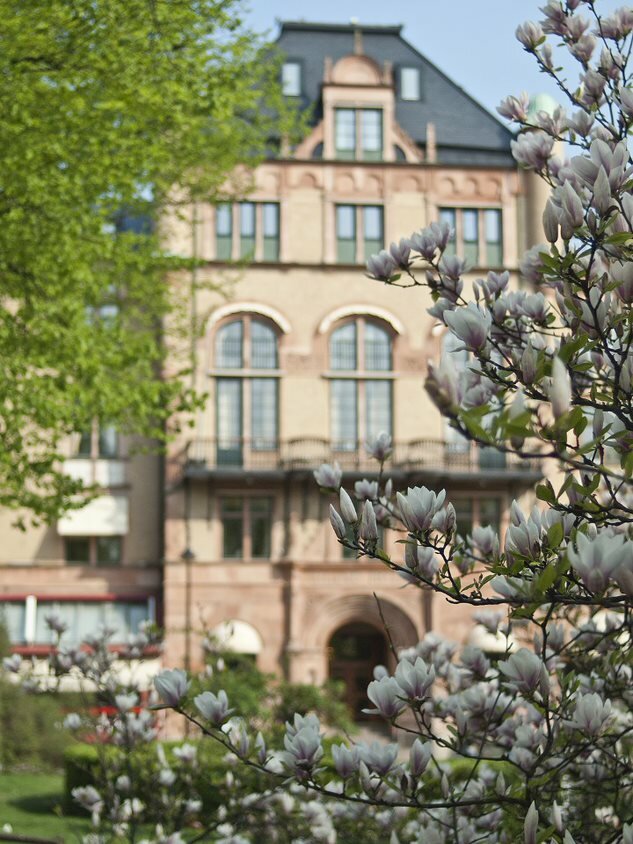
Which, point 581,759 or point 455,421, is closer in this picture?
point 455,421

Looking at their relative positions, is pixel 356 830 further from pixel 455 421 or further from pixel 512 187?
pixel 512 187

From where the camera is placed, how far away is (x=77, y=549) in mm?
31312

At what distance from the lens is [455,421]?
271 centimetres

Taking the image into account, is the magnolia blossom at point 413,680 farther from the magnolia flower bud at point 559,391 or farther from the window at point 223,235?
the window at point 223,235

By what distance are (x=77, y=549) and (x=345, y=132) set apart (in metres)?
13.7

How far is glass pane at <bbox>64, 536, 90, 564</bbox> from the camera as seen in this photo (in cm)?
3125

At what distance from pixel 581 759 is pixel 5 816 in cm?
1378

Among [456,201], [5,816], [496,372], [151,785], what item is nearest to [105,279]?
[151,785]

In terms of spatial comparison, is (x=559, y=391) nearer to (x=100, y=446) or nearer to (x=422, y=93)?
(x=100, y=446)

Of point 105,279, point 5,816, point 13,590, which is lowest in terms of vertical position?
point 5,816

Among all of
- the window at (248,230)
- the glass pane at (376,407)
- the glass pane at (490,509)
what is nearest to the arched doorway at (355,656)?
the glass pane at (490,509)

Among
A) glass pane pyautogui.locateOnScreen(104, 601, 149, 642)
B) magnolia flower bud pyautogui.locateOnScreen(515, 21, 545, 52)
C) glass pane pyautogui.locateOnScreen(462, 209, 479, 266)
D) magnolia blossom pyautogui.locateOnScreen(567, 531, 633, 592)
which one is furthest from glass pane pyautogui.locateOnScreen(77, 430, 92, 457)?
magnolia blossom pyautogui.locateOnScreen(567, 531, 633, 592)

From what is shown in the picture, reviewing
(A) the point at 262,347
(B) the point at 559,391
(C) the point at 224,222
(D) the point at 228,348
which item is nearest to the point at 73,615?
(D) the point at 228,348

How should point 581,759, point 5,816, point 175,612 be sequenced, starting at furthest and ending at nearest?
point 175,612
point 5,816
point 581,759
